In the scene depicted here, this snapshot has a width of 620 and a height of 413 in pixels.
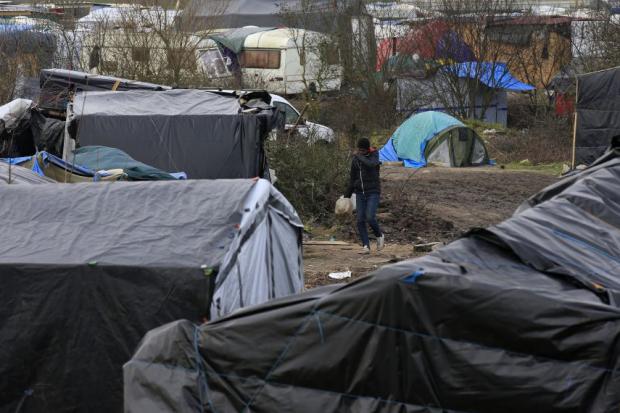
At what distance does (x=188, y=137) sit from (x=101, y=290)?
31.2 feet

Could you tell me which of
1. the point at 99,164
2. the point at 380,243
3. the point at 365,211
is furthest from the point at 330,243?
the point at 99,164

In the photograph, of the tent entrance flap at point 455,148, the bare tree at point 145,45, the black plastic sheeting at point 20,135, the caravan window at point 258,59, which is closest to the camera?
the black plastic sheeting at point 20,135

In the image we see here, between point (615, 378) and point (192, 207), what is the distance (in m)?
3.49

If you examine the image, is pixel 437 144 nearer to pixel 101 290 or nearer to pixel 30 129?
pixel 30 129

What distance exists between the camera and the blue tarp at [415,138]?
84.3ft

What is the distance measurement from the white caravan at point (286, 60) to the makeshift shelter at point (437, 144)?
18.1 ft

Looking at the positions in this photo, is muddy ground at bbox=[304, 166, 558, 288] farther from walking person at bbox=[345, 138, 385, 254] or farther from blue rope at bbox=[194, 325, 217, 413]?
blue rope at bbox=[194, 325, 217, 413]

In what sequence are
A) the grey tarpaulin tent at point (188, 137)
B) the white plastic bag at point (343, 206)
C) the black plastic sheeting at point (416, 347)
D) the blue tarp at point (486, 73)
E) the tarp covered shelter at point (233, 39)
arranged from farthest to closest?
the tarp covered shelter at point (233, 39) → the blue tarp at point (486, 73) → the white plastic bag at point (343, 206) → the grey tarpaulin tent at point (188, 137) → the black plastic sheeting at point (416, 347)

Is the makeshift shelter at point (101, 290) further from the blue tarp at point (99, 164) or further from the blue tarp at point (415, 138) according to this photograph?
the blue tarp at point (415, 138)

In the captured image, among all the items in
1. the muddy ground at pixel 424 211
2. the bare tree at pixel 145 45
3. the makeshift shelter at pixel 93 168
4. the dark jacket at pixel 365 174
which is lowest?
the muddy ground at pixel 424 211

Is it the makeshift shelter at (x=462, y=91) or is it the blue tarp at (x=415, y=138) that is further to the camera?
the makeshift shelter at (x=462, y=91)

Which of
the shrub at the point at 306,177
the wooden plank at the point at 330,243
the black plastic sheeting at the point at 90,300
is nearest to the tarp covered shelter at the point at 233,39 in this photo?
the shrub at the point at 306,177

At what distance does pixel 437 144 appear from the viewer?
25766mm

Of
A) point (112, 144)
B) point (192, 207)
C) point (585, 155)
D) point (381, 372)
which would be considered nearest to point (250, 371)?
point (381, 372)
